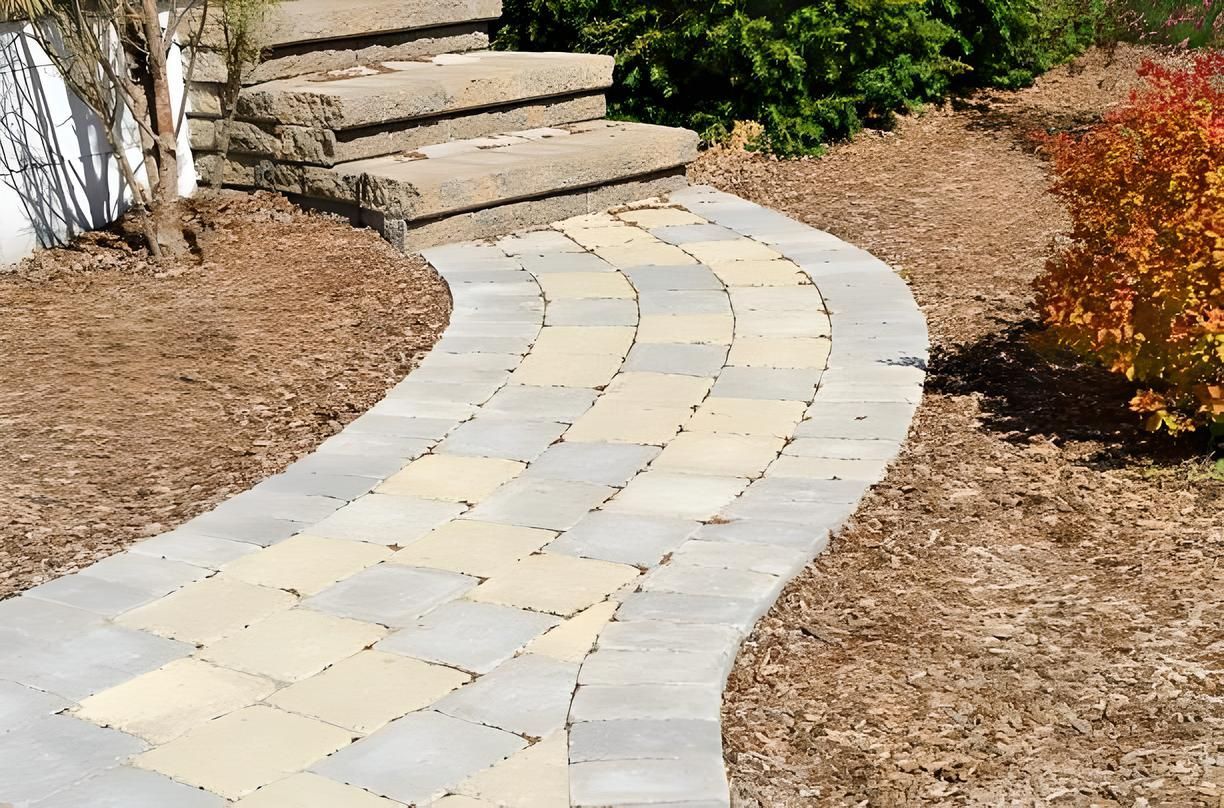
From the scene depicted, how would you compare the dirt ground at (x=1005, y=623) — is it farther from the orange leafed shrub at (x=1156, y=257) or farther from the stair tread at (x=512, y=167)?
the stair tread at (x=512, y=167)

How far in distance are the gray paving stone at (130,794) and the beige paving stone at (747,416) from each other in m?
2.32

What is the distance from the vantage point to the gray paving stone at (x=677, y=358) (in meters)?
5.25

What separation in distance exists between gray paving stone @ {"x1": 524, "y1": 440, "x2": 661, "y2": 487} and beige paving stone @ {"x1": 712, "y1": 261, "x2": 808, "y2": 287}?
6.24ft

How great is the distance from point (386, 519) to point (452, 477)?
342 mm

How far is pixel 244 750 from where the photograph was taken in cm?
294

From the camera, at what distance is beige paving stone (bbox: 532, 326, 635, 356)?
5.45 metres

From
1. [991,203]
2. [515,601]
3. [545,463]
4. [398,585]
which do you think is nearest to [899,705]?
[515,601]

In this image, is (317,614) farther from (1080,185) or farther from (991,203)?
(991,203)

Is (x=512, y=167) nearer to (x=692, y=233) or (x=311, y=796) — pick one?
(x=692, y=233)

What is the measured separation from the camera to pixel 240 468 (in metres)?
4.50

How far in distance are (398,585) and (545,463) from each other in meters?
0.90

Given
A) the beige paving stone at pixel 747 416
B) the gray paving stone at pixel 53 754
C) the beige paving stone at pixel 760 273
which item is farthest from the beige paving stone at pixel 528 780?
the beige paving stone at pixel 760 273

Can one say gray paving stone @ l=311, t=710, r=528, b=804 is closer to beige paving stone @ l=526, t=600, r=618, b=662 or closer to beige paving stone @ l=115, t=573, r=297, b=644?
beige paving stone @ l=526, t=600, r=618, b=662

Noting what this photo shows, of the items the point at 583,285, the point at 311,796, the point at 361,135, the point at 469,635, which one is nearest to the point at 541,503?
the point at 469,635
